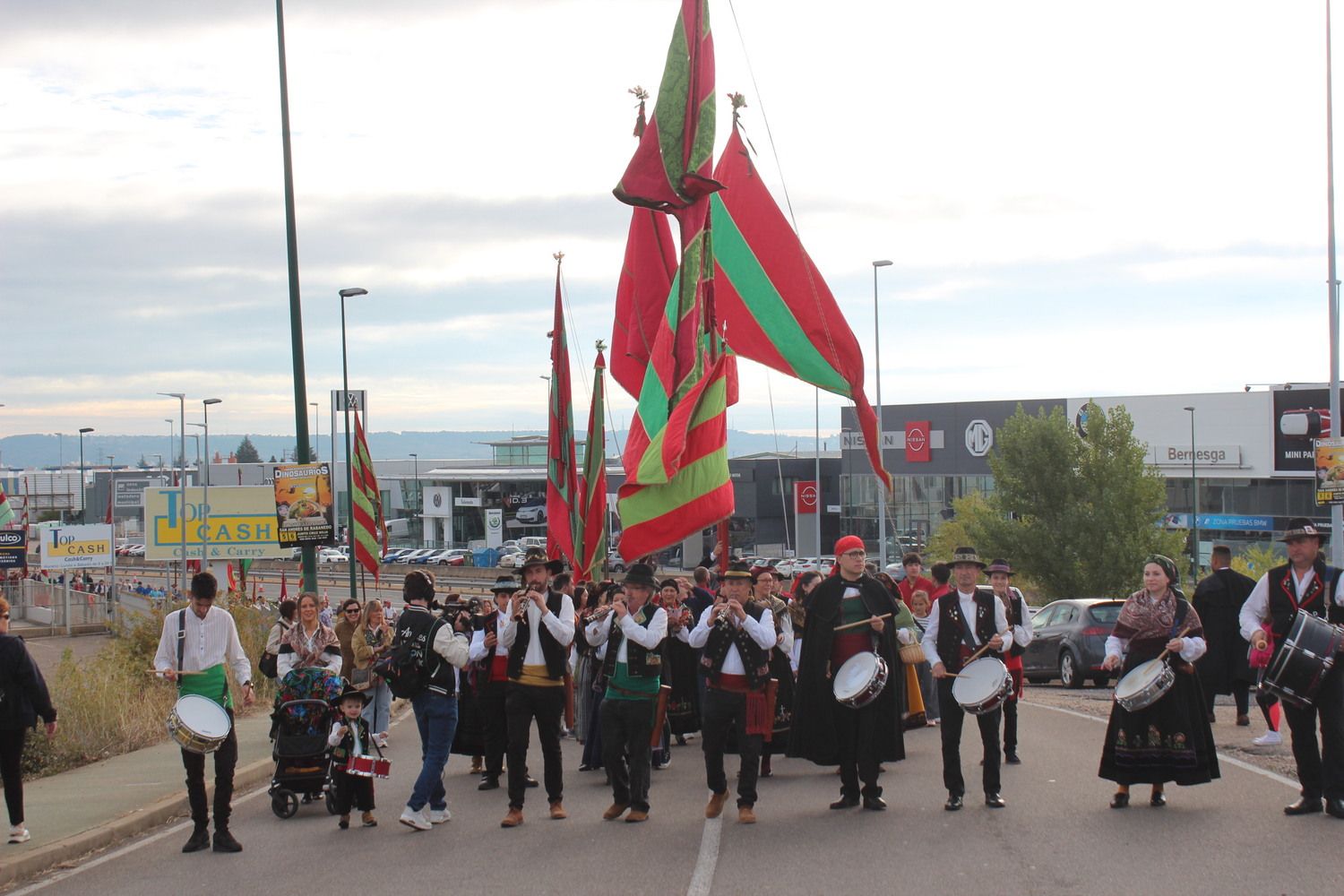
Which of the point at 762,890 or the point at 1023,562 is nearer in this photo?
the point at 762,890

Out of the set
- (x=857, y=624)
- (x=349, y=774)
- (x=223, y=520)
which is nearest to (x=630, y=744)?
(x=857, y=624)

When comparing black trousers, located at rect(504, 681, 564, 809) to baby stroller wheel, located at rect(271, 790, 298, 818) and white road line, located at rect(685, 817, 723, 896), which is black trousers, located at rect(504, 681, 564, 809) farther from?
baby stroller wheel, located at rect(271, 790, 298, 818)

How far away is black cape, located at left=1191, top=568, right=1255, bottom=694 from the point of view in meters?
13.5

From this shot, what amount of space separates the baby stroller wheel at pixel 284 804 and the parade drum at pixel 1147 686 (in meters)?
6.21

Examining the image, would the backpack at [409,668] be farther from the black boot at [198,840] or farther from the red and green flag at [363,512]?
the red and green flag at [363,512]

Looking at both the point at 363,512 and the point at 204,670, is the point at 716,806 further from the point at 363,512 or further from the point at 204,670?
the point at 363,512

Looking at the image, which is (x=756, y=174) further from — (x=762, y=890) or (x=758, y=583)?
(x=762, y=890)

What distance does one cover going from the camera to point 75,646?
138ft

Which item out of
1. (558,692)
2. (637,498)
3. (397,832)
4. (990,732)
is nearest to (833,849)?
(990,732)

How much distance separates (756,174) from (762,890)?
931 centimetres

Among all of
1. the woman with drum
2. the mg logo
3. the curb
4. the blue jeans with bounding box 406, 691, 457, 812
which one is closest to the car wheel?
the woman with drum

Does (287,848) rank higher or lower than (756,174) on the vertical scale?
lower

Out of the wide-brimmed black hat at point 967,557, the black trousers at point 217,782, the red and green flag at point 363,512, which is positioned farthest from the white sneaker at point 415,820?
the red and green flag at point 363,512

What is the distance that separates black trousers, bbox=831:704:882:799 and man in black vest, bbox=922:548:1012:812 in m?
0.49
